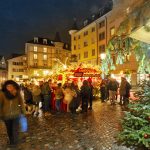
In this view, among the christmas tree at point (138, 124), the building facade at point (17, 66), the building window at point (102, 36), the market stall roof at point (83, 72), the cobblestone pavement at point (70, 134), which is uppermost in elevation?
the building window at point (102, 36)

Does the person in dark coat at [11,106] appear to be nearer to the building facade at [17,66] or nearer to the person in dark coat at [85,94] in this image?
the person in dark coat at [85,94]

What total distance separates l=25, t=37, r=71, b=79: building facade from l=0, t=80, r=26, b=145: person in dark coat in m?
77.3

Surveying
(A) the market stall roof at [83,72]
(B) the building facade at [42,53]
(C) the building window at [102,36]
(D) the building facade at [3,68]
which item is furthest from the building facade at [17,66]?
(A) the market stall roof at [83,72]

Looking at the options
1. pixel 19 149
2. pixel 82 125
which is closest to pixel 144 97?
pixel 19 149

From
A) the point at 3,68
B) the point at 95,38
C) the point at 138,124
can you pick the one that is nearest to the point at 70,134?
the point at 138,124

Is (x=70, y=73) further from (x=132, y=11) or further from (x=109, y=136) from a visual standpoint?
(x=132, y=11)

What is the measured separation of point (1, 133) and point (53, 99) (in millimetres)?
7453

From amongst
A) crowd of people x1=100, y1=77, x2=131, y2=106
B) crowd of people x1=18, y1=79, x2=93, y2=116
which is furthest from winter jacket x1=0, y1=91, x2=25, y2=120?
crowd of people x1=100, y1=77, x2=131, y2=106

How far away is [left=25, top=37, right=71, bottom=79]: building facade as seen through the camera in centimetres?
8838

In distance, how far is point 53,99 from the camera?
1861 cm

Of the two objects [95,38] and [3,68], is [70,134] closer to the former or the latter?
[95,38]

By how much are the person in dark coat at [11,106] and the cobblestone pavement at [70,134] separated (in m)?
0.68

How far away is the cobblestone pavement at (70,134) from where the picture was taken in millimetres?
8969

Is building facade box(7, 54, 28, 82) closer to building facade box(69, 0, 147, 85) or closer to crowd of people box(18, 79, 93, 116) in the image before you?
building facade box(69, 0, 147, 85)
